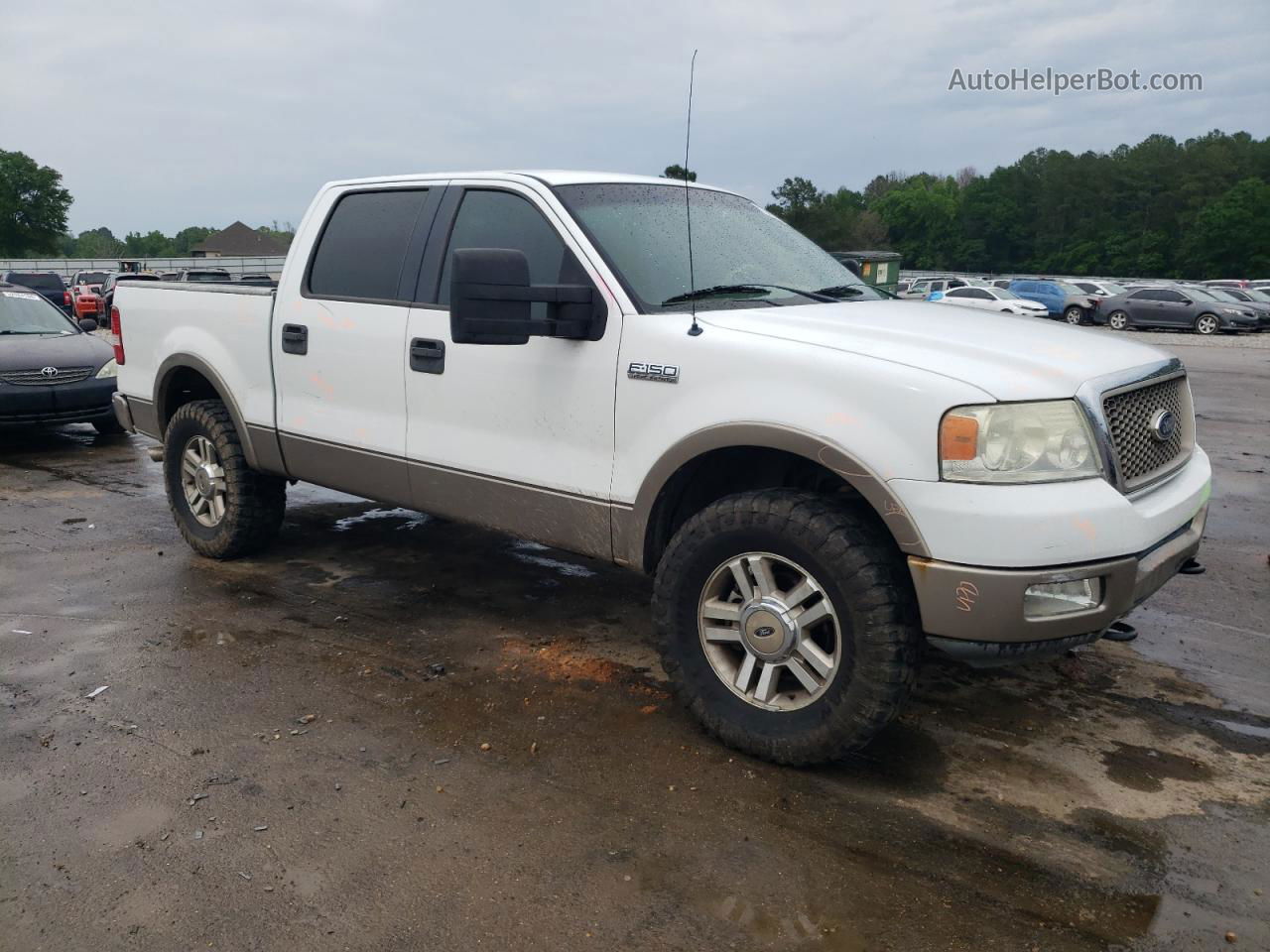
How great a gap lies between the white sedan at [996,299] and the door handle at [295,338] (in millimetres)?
27150

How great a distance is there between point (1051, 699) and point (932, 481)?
1569 millimetres

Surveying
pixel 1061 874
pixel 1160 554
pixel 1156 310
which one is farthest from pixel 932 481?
pixel 1156 310

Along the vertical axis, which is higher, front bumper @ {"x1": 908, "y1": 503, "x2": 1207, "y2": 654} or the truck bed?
the truck bed

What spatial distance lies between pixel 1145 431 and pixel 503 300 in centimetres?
225

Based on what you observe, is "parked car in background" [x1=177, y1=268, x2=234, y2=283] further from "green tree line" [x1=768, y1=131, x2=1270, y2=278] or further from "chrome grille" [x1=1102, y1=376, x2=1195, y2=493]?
"green tree line" [x1=768, y1=131, x2=1270, y2=278]

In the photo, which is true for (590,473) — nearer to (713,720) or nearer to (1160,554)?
(713,720)

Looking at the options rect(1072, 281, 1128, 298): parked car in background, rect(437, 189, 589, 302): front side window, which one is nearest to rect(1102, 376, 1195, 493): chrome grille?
Result: rect(437, 189, 589, 302): front side window

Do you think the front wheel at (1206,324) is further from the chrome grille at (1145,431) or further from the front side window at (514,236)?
the front side window at (514,236)

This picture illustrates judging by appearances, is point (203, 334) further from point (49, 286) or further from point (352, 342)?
point (49, 286)

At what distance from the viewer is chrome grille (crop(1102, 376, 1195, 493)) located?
331 centimetres

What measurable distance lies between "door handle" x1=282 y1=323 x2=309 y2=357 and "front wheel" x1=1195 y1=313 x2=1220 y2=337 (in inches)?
1233

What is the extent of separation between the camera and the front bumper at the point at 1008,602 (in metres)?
3.01

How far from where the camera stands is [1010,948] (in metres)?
2.61

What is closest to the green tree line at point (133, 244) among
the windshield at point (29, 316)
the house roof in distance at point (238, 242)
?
the house roof in distance at point (238, 242)
